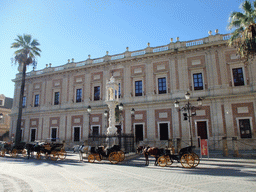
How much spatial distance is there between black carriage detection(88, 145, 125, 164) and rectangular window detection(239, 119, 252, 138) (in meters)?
13.2

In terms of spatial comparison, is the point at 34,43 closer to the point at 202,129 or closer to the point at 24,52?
the point at 24,52

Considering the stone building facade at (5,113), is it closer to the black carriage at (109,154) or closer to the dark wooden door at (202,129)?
the black carriage at (109,154)

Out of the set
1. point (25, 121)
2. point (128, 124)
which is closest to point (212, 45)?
point (128, 124)

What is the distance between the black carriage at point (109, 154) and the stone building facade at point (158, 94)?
7.96 metres

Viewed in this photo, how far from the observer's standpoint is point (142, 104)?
22.8 meters

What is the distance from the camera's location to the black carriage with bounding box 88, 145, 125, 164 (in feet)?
37.8

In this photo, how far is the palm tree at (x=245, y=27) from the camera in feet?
41.8

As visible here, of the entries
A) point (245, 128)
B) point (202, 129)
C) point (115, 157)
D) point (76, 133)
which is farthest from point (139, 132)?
point (115, 157)

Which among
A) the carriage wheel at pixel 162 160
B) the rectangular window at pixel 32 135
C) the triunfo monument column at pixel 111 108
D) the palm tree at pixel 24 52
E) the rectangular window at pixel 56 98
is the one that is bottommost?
the carriage wheel at pixel 162 160

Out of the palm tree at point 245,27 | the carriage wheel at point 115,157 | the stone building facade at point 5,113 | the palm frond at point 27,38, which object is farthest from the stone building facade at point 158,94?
the stone building facade at point 5,113

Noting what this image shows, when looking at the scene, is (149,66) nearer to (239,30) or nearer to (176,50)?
(176,50)

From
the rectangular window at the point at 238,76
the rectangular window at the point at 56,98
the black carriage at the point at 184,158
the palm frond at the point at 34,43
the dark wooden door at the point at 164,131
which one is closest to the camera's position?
the black carriage at the point at 184,158

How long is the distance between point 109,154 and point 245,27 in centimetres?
1256

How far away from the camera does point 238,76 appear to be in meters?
20.0
